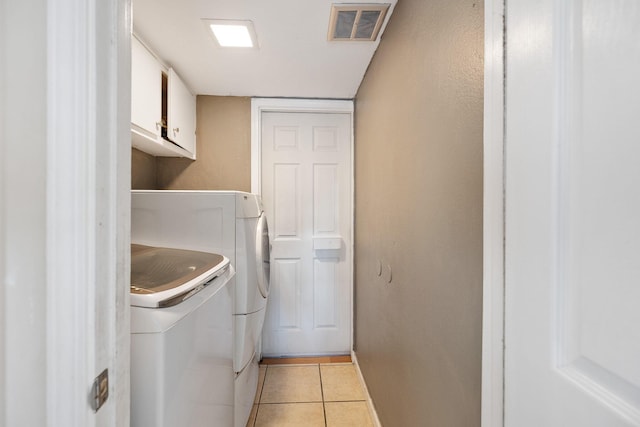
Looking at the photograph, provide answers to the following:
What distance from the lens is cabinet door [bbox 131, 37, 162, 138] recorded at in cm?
138

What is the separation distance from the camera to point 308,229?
7.79 ft

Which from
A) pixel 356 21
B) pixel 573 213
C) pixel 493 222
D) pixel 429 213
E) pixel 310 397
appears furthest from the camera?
pixel 310 397

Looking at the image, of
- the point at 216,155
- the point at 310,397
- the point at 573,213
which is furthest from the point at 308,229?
the point at 573,213

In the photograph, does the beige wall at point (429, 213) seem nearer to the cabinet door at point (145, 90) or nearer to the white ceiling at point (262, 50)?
the white ceiling at point (262, 50)

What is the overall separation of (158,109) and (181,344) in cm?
146

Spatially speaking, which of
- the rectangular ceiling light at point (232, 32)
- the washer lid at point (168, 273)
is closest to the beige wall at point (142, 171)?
the washer lid at point (168, 273)

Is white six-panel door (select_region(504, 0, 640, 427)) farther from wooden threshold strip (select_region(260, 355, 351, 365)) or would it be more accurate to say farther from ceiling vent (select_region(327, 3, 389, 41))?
wooden threshold strip (select_region(260, 355, 351, 365))

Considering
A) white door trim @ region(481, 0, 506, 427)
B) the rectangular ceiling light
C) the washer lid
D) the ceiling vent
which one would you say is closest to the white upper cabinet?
the rectangular ceiling light

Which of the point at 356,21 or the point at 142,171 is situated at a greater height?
the point at 356,21

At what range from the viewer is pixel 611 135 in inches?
12.9

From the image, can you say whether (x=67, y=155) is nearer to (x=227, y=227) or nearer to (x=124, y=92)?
(x=124, y=92)

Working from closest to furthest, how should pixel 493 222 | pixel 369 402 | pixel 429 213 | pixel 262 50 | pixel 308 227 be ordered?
pixel 493 222
pixel 429 213
pixel 262 50
pixel 369 402
pixel 308 227

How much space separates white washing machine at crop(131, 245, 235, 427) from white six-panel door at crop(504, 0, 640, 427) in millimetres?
800

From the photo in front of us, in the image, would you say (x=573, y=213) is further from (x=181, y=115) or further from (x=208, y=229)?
(x=181, y=115)
